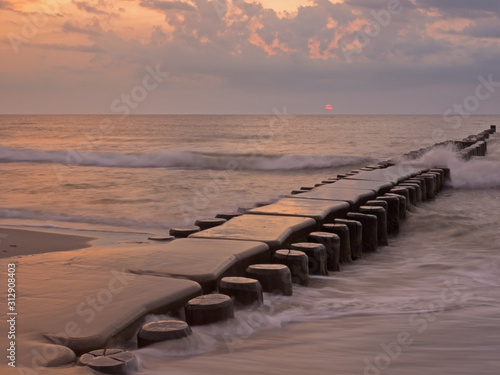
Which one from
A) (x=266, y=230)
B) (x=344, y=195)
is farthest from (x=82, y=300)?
(x=344, y=195)

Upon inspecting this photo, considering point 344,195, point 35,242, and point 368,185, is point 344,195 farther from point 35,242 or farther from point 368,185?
point 35,242

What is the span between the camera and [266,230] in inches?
185

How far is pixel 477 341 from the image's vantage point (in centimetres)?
323

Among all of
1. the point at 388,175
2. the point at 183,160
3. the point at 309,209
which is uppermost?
the point at 183,160

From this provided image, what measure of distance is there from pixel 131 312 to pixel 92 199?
9.21m

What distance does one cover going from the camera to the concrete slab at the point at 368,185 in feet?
24.9

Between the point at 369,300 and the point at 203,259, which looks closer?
the point at 203,259

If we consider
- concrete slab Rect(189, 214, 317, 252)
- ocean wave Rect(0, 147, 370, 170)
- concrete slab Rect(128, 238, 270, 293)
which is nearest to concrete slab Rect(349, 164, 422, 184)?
concrete slab Rect(189, 214, 317, 252)

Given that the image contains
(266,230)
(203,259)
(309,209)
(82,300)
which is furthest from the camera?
(309,209)

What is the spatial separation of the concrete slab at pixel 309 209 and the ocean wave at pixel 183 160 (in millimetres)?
15683

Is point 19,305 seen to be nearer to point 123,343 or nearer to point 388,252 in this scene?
point 123,343

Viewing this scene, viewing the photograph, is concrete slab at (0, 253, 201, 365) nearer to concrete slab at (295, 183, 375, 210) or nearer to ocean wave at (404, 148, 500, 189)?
concrete slab at (295, 183, 375, 210)

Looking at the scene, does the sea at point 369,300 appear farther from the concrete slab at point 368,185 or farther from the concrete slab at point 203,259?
the concrete slab at point 368,185

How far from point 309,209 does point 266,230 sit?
1096 mm
